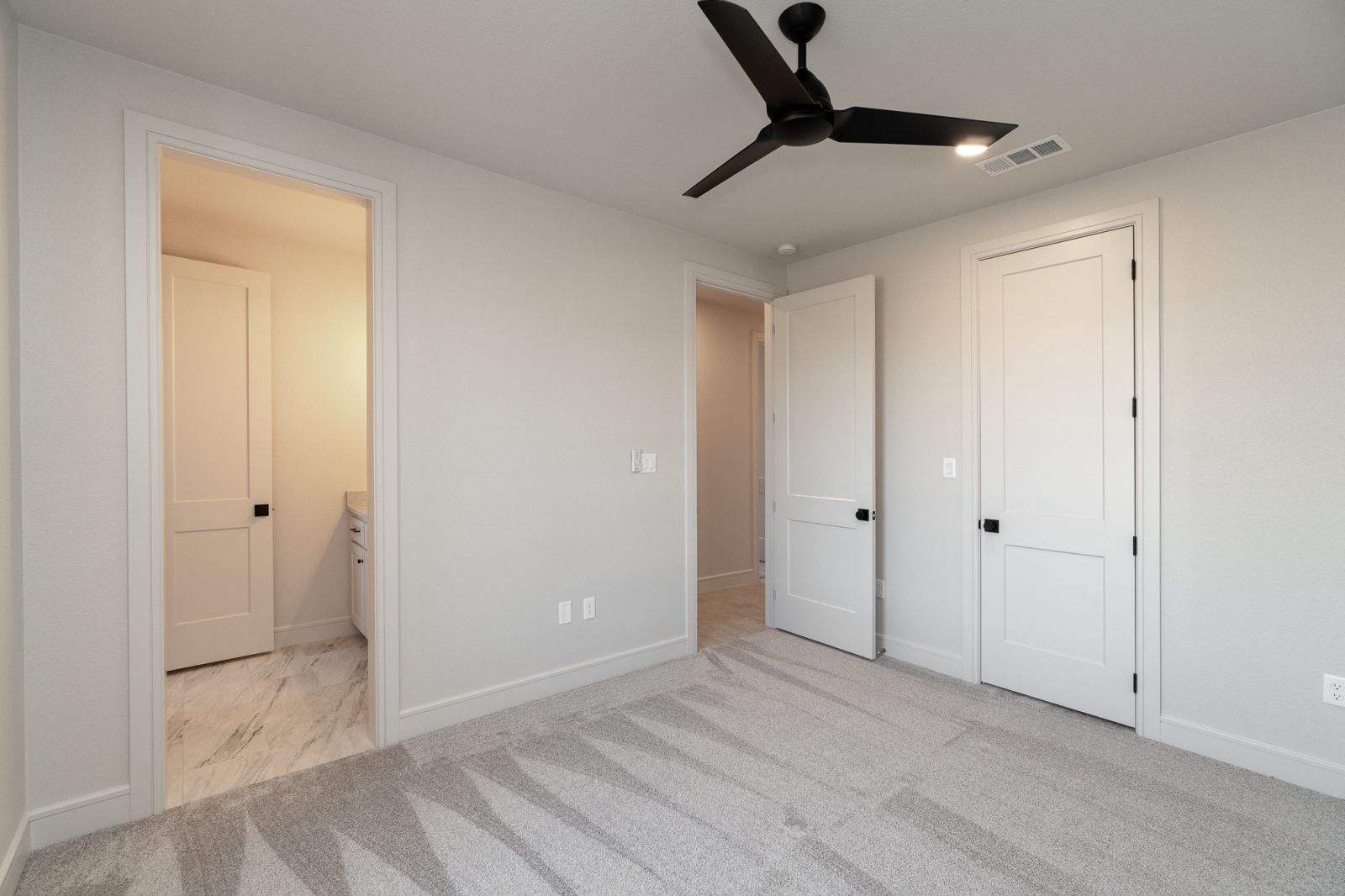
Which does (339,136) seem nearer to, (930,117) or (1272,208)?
(930,117)

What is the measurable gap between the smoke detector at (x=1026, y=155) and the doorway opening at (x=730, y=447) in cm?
253

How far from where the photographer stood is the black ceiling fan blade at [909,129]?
1714 millimetres

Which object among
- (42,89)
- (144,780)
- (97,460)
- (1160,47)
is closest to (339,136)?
(42,89)

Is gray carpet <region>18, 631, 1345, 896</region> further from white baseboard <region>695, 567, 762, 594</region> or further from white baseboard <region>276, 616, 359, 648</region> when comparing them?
white baseboard <region>695, 567, 762, 594</region>

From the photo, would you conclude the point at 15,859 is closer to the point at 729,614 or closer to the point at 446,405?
the point at 446,405

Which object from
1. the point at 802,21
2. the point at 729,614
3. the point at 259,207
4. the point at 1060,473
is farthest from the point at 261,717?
the point at 1060,473

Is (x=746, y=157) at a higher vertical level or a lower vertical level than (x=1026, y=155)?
lower

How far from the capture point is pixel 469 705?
280cm

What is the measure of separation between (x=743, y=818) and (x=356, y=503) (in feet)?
10.2

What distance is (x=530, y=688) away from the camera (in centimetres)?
301

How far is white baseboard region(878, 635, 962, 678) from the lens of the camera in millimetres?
3377

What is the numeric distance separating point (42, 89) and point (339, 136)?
0.86m

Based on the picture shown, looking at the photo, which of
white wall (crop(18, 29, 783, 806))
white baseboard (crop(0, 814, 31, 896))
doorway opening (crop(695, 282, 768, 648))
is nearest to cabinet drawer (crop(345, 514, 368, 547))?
white wall (crop(18, 29, 783, 806))

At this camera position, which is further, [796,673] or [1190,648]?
[796,673]
